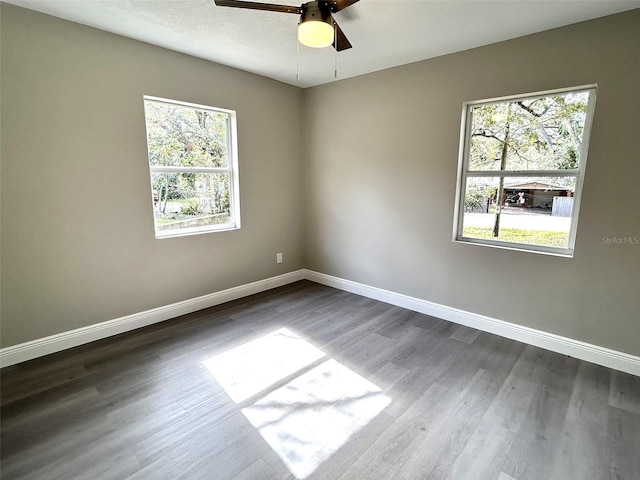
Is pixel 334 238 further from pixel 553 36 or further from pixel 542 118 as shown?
pixel 553 36

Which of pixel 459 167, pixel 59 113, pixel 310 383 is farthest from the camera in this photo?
pixel 459 167

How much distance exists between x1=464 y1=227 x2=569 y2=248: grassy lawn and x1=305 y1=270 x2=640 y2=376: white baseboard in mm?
761

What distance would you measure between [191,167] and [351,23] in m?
2.03

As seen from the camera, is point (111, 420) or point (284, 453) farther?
point (111, 420)

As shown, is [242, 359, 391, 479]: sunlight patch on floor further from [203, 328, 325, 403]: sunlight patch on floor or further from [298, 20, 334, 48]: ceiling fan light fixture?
[298, 20, 334, 48]: ceiling fan light fixture

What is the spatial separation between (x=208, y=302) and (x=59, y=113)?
2.15m

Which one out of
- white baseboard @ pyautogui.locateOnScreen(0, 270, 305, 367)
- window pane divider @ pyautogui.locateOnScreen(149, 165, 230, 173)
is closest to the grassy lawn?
white baseboard @ pyautogui.locateOnScreen(0, 270, 305, 367)

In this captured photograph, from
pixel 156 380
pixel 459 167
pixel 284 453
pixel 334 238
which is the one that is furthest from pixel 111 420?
pixel 459 167

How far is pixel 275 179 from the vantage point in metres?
4.01

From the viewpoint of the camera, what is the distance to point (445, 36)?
254 cm

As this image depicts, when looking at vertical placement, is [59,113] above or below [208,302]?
above

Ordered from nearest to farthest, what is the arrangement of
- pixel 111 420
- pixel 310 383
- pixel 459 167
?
1. pixel 111 420
2. pixel 310 383
3. pixel 459 167

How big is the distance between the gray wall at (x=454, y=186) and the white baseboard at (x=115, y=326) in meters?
1.25

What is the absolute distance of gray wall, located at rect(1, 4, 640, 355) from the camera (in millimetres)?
2254
